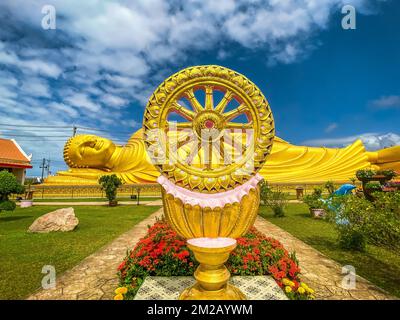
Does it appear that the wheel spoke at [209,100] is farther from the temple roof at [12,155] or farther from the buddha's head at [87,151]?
the temple roof at [12,155]

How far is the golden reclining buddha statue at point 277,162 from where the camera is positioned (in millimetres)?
18641

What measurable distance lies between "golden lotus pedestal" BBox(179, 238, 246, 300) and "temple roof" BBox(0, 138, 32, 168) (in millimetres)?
26888

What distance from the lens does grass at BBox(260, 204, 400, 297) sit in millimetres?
4349

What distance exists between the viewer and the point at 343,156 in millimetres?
19188

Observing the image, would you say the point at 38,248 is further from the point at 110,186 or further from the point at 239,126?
the point at 110,186

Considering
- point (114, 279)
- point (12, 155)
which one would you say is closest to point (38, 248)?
point (114, 279)

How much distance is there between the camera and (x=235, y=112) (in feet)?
8.81

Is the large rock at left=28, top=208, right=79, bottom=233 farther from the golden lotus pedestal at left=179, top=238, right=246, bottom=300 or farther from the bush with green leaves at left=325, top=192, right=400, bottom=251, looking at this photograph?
the bush with green leaves at left=325, top=192, right=400, bottom=251

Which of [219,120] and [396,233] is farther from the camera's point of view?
[396,233]

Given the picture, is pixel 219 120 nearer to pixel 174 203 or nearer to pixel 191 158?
pixel 191 158

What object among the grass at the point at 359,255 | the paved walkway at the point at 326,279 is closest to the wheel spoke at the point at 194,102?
the paved walkway at the point at 326,279

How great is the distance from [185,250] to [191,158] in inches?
106

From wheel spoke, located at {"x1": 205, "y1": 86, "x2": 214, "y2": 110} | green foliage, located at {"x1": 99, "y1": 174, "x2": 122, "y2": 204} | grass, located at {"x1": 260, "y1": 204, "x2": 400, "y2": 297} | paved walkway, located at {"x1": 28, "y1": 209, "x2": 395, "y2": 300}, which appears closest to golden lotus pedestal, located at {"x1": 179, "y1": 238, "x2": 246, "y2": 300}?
wheel spoke, located at {"x1": 205, "y1": 86, "x2": 214, "y2": 110}
